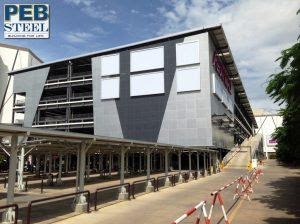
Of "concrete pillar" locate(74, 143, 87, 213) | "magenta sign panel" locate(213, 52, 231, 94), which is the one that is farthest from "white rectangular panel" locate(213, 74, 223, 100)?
"concrete pillar" locate(74, 143, 87, 213)

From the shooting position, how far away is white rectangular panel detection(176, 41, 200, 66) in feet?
192

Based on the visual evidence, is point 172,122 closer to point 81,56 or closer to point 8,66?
point 81,56

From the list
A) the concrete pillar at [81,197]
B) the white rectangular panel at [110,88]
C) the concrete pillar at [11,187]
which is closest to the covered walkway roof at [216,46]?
the white rectangular panel at [110,88]

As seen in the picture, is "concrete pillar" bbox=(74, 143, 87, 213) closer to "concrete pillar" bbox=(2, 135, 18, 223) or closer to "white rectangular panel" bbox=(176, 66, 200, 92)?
"concrete pillar" bbox=(2, 135, 18, 223)

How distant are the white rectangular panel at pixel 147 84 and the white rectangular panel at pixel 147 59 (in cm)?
129

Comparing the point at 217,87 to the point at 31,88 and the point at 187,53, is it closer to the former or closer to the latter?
the point at 187,53

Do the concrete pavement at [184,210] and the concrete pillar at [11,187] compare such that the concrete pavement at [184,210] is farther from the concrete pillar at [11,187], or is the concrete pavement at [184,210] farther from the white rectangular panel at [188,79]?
the white rectangular panel at [188,79]

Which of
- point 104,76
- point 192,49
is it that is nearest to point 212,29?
point 192,49

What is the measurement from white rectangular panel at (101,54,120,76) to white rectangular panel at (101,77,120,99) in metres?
1.26

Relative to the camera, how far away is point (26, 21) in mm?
21625

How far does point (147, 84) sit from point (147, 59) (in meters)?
4.29

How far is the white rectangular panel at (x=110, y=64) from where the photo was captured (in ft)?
212

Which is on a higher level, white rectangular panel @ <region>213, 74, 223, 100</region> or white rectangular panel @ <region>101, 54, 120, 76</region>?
white rectangular panel @ <region>101, 54, 120, 76</region>

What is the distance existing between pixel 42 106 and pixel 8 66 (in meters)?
23.9
